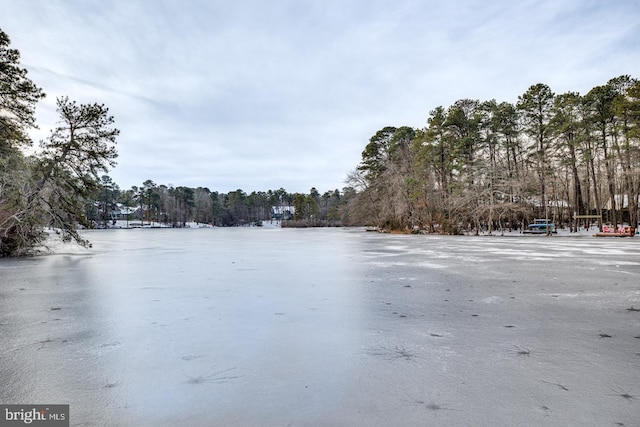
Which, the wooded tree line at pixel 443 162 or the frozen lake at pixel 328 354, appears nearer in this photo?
the frozen lake at pixel 328 354

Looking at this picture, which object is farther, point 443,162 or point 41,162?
point 443,162

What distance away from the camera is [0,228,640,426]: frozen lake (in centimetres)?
176

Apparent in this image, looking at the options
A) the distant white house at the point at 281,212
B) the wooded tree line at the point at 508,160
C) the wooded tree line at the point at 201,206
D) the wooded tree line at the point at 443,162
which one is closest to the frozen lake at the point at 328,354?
the wooded tree line at the point at 443,162

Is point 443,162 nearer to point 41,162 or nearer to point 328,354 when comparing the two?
point 41,162

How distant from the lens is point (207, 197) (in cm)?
9269

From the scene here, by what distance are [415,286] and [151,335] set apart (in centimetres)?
406

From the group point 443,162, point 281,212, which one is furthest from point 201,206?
point 443,162

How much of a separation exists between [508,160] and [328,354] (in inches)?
1302

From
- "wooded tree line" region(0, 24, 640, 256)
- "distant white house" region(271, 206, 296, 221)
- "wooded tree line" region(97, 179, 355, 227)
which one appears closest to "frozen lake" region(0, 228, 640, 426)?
"wooded tree line" region(0, 24, 640, 256)

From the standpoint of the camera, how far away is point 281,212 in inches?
4358

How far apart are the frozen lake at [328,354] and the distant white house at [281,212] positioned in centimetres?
10016

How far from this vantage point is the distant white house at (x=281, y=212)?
10662cm

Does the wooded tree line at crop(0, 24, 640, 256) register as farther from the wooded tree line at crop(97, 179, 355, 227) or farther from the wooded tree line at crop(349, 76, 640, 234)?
the wooded tree line at crop(97, 179, 355, 227)

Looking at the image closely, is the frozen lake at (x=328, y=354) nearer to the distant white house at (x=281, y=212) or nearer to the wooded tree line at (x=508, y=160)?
the wooded tree line at (x=508, y=160)
